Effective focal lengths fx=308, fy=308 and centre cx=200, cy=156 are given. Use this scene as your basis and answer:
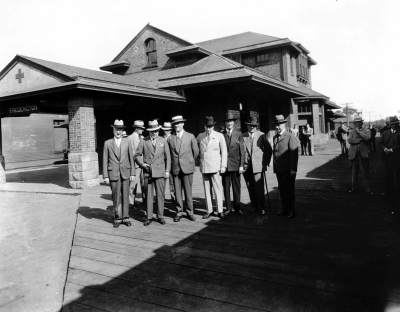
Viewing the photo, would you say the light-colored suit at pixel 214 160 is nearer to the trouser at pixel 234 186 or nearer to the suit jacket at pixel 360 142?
the trouser at pixel 234 186

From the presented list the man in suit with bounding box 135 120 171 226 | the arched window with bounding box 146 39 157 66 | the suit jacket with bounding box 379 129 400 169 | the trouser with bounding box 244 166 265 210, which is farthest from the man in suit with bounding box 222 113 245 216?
the arched window with bounding box 146 39 157 66

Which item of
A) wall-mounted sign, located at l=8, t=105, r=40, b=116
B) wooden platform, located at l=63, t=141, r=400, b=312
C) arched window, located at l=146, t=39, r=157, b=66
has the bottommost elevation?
wooden platform, located at l=63, t=141, r=400, b=312

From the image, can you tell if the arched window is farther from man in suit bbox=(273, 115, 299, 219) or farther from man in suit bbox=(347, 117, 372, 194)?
man in suit bbox=(273, 115, 299, 219)

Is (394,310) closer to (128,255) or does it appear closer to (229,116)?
(128,255)

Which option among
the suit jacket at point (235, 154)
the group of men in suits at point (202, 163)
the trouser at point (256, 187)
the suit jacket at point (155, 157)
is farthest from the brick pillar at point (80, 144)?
the trouser at point (256, 187)

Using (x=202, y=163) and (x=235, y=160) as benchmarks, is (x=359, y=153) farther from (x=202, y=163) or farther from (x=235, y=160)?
(x=202, y=163)

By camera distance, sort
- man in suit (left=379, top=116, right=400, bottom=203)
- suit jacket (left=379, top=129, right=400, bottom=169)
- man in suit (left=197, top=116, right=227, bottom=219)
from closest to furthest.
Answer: man in suit (left=197, top=116, right=227, bottom=219) → man in suit (left=379, top=116, right=400, bottom=203) → suit jacket (left=379, top=129, right=400, bottom=169)

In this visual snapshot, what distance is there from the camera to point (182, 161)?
19.2 feet

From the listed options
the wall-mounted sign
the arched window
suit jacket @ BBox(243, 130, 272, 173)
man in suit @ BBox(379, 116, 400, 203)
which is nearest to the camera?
suit jacket @ BBox(243, 130, 272, 173)

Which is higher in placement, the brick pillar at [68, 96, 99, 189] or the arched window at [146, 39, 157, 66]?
the arched window at [146, 39, 157, 66]

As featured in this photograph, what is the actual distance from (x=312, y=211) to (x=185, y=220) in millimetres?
2457

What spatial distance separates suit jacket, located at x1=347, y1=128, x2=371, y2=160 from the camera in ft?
23.9

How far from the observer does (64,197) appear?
9094 mm

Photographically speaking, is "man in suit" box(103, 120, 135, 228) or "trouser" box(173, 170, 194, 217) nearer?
"man in suit" box(103, 120, 135, 228)
